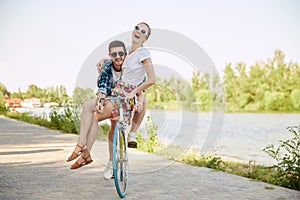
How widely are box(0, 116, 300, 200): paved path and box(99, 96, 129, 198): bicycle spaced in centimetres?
18

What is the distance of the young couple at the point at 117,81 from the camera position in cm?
420

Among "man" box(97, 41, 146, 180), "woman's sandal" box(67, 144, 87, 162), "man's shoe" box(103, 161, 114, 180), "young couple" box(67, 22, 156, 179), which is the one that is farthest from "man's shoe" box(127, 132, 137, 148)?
"man's shoe" box(103, 161, 114, 180)

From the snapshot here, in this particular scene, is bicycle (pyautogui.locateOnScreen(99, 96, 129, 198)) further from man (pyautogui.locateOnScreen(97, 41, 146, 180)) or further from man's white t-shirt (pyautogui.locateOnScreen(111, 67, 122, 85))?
man's white t-shirt (pyautogui.locateOnScreen(111, 67, 122, 85))

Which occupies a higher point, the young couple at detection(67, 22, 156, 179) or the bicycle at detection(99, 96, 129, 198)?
the young couple at detection(67, 22, 156, 179)

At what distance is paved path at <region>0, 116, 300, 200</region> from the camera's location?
491 centimetres

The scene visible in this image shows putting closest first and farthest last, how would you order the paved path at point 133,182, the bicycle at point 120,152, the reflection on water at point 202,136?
1. the bicycle at point 120,152
2. the paved path at point 133,182
3. the reflection on water at point 202,136

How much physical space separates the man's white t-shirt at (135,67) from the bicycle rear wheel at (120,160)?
1.58 ft

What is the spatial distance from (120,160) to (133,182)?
1.13 metres

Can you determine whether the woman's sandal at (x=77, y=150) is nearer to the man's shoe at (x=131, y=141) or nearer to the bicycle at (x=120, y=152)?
the bicycle at (x=120, y=152)

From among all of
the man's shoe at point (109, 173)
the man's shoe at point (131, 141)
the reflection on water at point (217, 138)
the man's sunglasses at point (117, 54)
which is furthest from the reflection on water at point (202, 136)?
the man's sunglasses at point (117, 54)

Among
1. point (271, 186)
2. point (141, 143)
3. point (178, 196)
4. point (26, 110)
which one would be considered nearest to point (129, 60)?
point (178, 196)

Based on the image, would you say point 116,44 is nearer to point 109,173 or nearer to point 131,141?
point 131,141

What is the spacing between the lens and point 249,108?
34.2m

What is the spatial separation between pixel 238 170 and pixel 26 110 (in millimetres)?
20744
